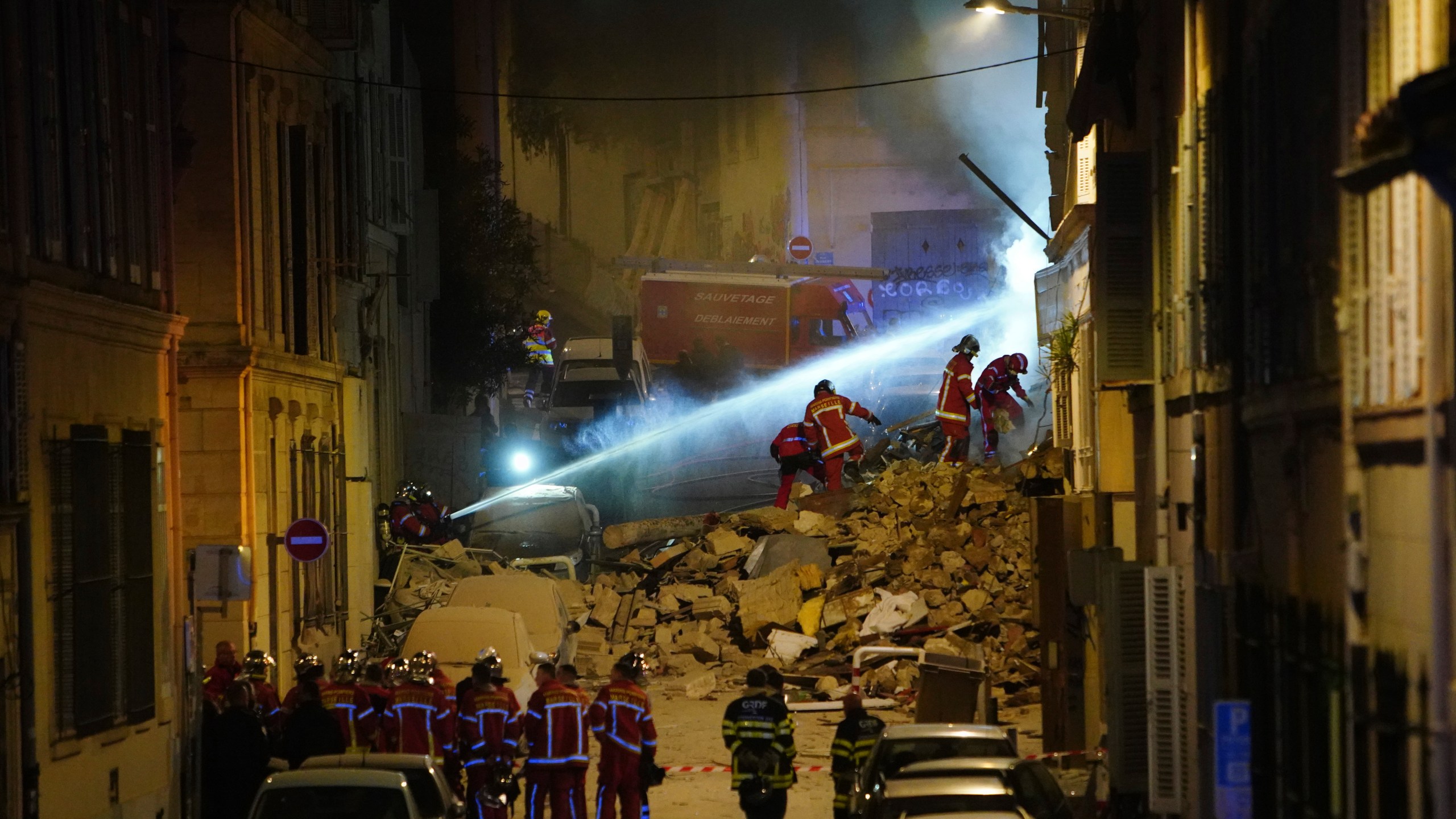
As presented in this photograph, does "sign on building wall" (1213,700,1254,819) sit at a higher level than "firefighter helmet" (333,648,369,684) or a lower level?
higher

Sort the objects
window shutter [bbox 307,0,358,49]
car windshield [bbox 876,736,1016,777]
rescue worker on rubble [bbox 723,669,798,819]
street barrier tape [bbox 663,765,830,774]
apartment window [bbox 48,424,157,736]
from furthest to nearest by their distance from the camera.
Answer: window shutter [bbox 307,0,358,49] < street barrier tape [bbox 663,765,830,774] < apartment window [bbox 48,424,157,736] < rescue worker on rubble [bbox 723,669,798,819] < car windshield [bbox 876,736,1016,777]

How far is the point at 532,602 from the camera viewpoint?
19.5 m

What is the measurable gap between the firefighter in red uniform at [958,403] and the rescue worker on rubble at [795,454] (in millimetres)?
2073

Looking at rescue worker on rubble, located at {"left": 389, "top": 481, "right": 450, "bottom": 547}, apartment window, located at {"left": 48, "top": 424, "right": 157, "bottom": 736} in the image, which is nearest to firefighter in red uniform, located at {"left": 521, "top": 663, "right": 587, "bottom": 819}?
apartment window, located at {"left": 48, "top": 424, "right": 157, "bottom": 736}

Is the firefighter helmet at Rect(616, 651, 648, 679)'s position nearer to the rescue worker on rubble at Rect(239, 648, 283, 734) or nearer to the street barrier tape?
the rescue worker on rubble at Rect(239, 648, 283, 734)

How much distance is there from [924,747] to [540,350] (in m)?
31.3

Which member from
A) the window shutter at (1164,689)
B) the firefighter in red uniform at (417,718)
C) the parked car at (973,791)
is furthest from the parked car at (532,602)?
the window shutter at (1164,689)

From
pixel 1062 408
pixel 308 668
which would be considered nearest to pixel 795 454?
pixel 1062 408

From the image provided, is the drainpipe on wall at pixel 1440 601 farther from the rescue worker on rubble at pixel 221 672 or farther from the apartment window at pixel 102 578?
the rescue worker on rubble at pixel 221 672

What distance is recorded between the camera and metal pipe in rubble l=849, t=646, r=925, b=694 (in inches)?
611

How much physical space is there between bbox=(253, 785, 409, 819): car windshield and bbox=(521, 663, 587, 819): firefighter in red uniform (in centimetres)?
239

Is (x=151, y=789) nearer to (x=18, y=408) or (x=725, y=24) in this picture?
(x=18, y=408)

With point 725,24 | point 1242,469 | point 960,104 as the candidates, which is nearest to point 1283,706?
point 1242,469

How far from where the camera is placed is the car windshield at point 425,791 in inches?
388
